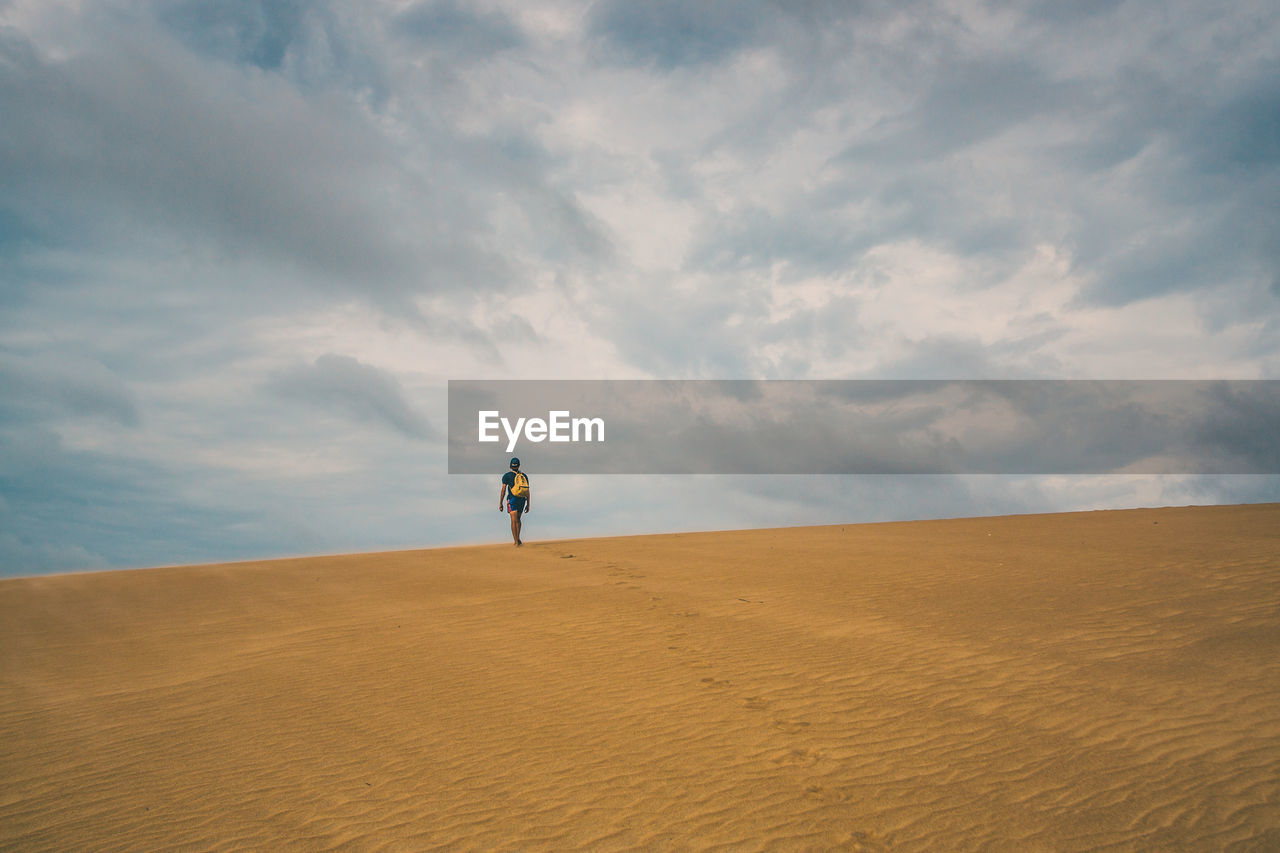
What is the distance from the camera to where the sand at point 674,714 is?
17.1ft

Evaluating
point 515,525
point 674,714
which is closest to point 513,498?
point 515,525

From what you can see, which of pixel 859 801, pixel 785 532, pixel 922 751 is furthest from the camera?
pixel 785 532

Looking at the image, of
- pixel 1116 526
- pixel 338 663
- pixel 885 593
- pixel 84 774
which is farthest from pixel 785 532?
pixel 84 774

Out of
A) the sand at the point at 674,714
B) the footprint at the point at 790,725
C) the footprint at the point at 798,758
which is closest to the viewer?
the sand at the point at 674,714

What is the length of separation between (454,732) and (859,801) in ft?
12.4

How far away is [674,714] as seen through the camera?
7223 millimetres

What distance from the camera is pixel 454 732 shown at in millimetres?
6949

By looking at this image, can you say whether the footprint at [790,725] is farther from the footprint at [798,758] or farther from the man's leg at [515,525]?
the man's leg at [515,525]

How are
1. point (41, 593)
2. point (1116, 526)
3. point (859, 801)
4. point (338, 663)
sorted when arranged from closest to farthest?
point (859, 801) → point (338, 663) → point (41, 593) → point (1116, 526)

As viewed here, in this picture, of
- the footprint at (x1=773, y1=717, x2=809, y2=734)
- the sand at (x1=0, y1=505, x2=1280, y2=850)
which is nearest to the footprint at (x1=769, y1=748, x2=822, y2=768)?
the sand at (x1=0, y1=505, x2=1280, y2=850)

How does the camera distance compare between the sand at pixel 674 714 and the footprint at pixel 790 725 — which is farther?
the footprint at pixel 790 725

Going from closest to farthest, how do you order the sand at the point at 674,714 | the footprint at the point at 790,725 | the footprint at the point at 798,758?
the sand at the point at 674,714
the footprint at the point at 798,758
the footprint at the point at 790,725

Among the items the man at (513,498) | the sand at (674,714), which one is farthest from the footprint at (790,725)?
the man at (513,498)

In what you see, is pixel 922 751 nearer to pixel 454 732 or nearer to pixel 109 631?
pixel 454 732
